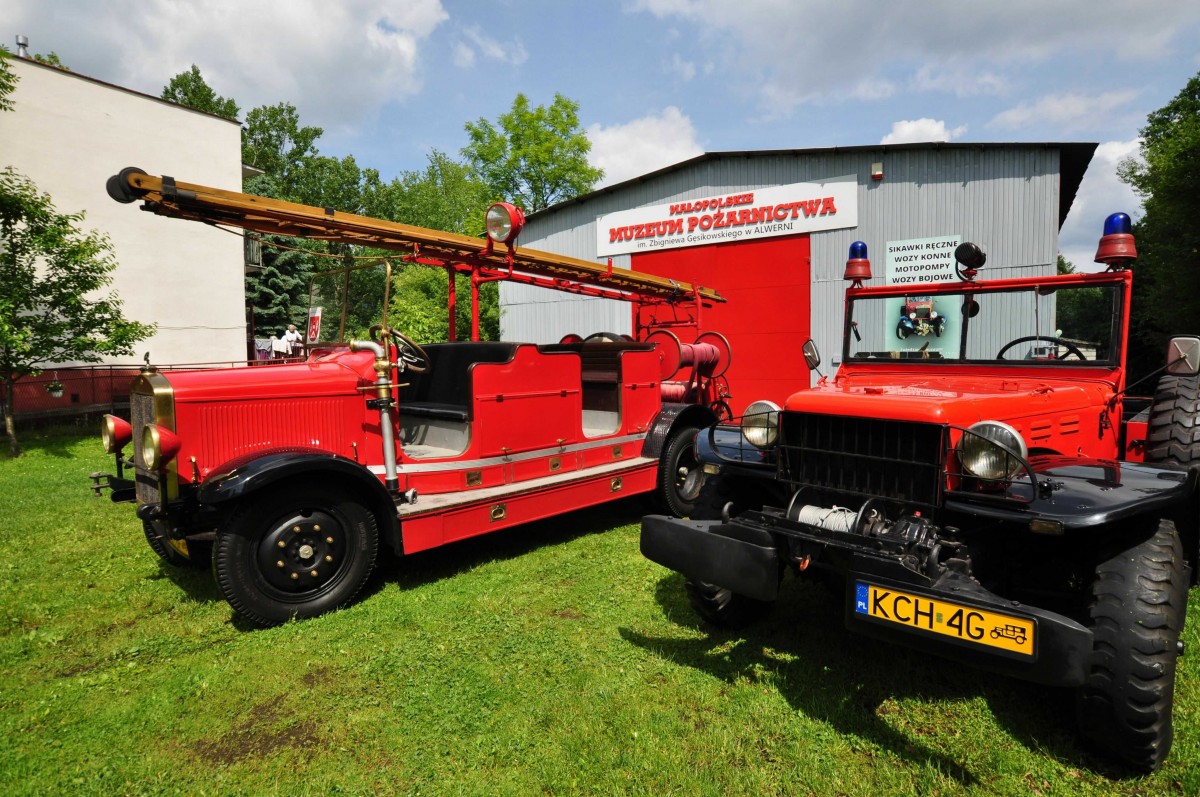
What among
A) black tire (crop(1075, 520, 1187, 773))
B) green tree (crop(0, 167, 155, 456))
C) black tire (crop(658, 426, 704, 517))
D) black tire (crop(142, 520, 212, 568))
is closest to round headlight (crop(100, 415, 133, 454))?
black tire (crop(142, 520, 212, 568))

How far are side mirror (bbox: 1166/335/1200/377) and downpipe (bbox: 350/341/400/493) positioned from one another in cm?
466

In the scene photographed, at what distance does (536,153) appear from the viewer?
95.7ft

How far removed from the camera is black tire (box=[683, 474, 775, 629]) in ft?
12.0

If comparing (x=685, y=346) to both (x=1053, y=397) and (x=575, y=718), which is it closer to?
(x=1053, y=397)

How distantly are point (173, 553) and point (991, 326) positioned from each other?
572 centimetres

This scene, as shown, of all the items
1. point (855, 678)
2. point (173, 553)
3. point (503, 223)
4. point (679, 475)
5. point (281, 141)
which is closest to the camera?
point (855, 678)

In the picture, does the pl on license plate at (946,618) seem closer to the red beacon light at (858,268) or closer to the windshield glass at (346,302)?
the red beacon light at (858,268)

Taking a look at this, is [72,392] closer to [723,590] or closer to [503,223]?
[503,223]

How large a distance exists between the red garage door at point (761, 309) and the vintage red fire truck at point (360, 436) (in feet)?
19.0

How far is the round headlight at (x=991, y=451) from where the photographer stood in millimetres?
2672

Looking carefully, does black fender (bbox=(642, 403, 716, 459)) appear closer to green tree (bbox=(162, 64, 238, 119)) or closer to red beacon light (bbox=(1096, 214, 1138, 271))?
red beacon light (bbox=(1096, 214, 1138, 271))

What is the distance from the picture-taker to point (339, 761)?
106 inches

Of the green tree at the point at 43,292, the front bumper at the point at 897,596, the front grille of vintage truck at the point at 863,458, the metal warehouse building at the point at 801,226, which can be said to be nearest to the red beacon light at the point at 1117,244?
the front grille of vintage truck at the point at 863,458

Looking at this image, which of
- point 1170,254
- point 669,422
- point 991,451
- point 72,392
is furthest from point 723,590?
point 1170,254
